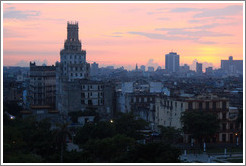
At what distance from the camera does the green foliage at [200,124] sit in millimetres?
54844

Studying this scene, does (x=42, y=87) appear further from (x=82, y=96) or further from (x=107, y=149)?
(x=107, y=149)

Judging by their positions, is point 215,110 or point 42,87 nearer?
point 215,110

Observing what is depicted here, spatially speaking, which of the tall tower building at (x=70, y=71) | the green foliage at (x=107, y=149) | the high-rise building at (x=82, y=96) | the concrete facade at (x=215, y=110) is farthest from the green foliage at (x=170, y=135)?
the tall tower building at (x=70, y=71)

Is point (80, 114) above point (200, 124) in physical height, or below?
below

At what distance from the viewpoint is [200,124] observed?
180 ft

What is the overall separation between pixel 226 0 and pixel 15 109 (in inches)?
2093

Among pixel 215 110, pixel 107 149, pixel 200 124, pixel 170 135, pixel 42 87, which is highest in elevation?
pixel 42 87

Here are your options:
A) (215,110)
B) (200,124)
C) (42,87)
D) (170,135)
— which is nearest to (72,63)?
(42,87)

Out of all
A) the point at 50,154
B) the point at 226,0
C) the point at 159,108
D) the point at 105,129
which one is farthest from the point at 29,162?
the point at 159,108

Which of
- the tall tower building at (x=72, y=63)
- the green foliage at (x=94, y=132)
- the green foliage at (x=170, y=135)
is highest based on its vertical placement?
the tall tower building at (x=72, y=63)

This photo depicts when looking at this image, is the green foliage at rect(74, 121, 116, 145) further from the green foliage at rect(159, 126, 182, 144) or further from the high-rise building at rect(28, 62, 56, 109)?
the high-rise building at rect(28, 62, 56, 109)

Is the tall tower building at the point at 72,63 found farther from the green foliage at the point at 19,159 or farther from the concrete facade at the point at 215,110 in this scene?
the green foliage at the point at 19,159

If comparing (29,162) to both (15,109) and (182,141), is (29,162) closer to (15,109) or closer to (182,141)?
(182,141)

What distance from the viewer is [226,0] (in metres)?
38.4
